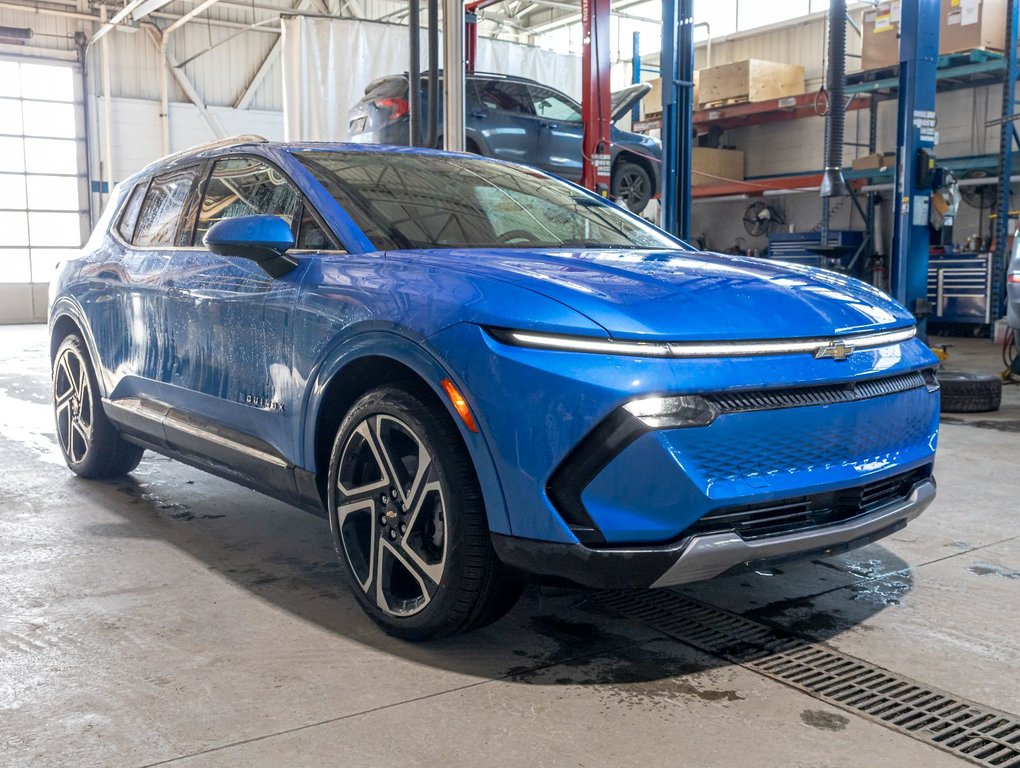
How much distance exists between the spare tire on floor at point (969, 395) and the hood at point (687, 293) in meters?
4.28

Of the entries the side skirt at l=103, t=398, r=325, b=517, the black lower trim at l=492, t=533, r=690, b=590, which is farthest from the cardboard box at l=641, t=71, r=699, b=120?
the black lower trim at l=492, t=533, r=690, b=590

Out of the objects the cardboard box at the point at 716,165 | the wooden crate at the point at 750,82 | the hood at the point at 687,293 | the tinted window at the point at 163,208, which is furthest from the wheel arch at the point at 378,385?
the cardboard box at the point at 716,165

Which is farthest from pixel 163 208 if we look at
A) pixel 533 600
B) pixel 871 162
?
pixel 871 162

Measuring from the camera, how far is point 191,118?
22266mm

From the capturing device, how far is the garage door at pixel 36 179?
20.3 metres

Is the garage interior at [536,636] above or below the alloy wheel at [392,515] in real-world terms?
below

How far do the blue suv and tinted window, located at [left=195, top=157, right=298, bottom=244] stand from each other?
0.01 metres

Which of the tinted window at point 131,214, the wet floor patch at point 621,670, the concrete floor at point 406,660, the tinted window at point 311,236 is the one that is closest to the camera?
the concrete floor at point 406,660

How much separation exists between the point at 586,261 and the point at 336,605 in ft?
4.17

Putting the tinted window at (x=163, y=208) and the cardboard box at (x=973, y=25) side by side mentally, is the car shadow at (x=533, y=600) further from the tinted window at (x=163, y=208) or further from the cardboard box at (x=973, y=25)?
the cardboard box at (x=973, y=25)

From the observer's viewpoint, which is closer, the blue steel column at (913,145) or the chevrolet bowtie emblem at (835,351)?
the chevrolet bowtie emblem at (835,351)

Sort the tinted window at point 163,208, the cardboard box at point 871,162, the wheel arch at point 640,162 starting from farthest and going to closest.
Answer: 1. the cardboard box at point 871,162
2. the wheel arch at point 640,162
3. the tinted window at point 163,208

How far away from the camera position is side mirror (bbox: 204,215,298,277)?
2.94 meters

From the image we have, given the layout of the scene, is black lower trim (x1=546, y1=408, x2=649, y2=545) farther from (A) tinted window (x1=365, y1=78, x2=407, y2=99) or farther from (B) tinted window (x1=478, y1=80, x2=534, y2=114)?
(B) tinted window (x1=478, y1=80, x2=534, y2=114)
